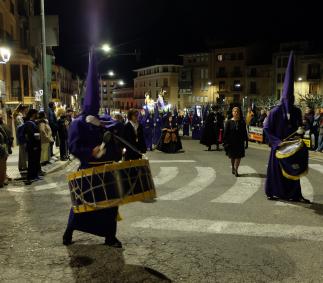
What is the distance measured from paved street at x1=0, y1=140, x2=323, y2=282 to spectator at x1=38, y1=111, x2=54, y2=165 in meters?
3.00

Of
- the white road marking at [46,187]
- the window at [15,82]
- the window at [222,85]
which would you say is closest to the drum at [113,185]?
the white road marking at [46,187]

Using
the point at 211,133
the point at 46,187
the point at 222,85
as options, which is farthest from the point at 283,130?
the point at 222,85

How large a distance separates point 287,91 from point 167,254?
4292mm

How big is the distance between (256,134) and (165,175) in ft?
34.2

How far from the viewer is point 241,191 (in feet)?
29.0

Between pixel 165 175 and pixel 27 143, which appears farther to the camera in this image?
pixel 165 175

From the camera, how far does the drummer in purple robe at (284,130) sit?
25.7ft

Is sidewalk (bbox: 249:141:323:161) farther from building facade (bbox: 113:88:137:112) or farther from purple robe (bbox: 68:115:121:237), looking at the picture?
building facade (bbox: 113:88:137:112)

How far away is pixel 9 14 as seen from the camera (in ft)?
92.9

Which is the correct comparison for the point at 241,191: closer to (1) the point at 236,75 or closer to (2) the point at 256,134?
(2) the point at 256,134

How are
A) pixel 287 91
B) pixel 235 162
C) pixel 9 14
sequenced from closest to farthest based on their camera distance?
1. pixel 287 91
2. pixel 235 162
3. pixel 9 14

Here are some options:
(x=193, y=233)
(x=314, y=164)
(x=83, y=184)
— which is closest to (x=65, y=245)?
(x=83, y=184)

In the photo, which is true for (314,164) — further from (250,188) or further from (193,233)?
(193,233)

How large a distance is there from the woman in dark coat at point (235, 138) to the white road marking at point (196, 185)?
30.4 inches
